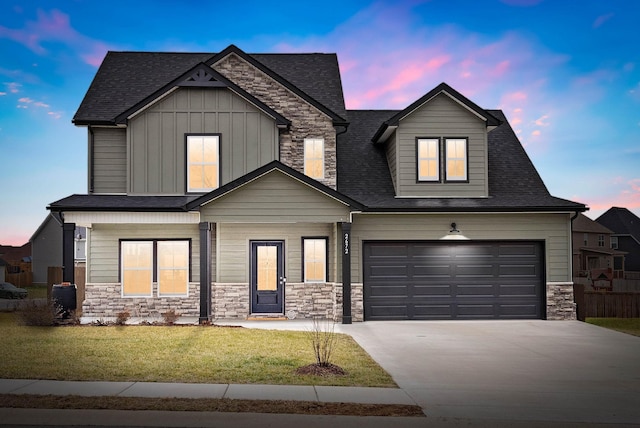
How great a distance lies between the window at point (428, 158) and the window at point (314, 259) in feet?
13.6

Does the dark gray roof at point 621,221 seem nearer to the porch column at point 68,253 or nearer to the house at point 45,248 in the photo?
the house at point 45,248

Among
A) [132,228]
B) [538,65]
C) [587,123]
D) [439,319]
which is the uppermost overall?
[538,65]

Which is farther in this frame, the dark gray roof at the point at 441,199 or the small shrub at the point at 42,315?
the dark gray roof at the point at 441,199

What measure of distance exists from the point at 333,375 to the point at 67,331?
8435mm

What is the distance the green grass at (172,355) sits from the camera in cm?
988

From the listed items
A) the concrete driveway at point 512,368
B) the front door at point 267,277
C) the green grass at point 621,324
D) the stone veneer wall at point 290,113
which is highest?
the stone veneer wall at point 290,113

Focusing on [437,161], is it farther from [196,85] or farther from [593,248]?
[593,248]

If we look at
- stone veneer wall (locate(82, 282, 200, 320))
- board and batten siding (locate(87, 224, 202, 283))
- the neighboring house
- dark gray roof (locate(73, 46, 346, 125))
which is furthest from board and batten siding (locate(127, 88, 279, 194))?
the neighboring house

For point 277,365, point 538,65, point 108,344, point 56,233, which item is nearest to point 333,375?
point 277,365

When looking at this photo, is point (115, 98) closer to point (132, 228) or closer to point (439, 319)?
point (132, 228)

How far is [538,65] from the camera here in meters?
22.2

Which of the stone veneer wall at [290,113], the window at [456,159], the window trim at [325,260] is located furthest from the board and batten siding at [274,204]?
the window at [456,159]

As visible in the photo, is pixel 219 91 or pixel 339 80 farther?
pixel 339 80

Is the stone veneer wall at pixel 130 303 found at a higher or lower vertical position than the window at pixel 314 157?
lower
